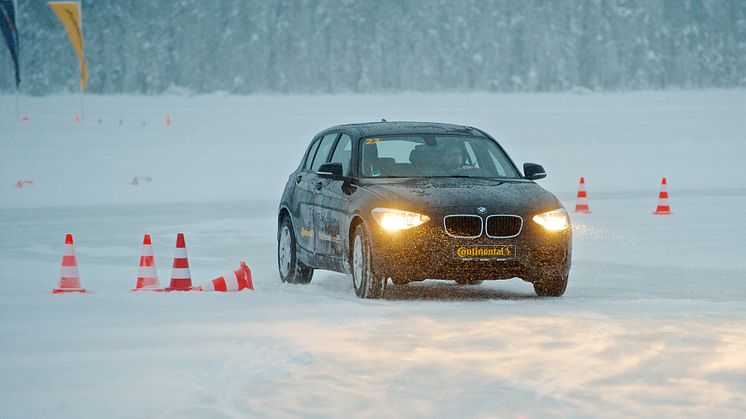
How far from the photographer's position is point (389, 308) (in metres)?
11.3

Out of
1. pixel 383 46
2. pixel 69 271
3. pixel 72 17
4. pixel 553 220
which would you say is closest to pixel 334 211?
pixel 553 220

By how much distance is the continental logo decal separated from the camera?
11734mm

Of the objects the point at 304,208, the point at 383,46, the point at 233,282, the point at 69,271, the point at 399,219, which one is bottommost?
the point at 233,282

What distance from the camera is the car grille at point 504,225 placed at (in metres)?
11.8

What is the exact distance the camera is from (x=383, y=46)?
147375 millimetres

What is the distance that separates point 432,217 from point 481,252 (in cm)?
48

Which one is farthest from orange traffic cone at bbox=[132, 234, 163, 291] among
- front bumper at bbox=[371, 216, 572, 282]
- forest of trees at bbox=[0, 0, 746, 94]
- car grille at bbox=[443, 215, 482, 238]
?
forest of trees at bbox=[0, 0, 746, 94]

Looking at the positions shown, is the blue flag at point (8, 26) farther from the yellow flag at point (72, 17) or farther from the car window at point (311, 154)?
the car window at point (311, 154)

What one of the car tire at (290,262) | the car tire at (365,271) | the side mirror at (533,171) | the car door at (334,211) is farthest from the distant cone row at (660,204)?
the car tire at (365,271)

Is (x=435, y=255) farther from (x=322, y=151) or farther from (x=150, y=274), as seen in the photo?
(x=322, y=151)

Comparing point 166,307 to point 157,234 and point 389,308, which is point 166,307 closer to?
point 389,308

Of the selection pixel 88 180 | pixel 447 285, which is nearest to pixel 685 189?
pixel 88 180

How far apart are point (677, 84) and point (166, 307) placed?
14287cm

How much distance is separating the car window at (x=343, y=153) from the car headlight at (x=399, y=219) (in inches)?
62.6
